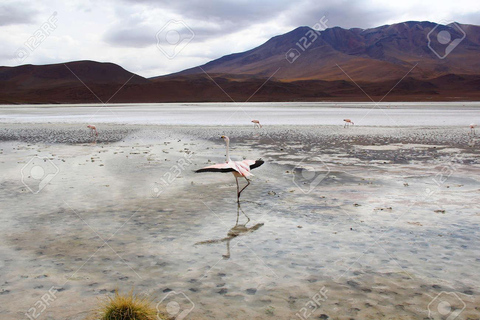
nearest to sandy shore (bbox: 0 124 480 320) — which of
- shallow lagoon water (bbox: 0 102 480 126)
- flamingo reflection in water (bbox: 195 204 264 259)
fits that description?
flamingo reflection in water (bbox: 195 204 264 259)

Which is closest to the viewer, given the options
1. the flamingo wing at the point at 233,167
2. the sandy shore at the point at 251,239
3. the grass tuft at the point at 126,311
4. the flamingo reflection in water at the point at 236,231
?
the grass tuft at the point at 126,311

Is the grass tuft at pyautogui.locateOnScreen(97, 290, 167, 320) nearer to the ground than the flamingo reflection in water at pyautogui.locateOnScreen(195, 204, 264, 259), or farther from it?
farther from it

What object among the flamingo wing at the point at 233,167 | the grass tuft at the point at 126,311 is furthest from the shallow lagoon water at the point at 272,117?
the grass tuft at the point at 126,311

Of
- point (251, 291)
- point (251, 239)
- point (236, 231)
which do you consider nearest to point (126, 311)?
point (251, 291)

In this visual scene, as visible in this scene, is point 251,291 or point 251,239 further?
point 251,239

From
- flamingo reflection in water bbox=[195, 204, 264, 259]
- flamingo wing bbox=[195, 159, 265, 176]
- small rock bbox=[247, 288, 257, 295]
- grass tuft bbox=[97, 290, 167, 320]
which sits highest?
flamingo wing bbox=[195, 159, 265, 176]

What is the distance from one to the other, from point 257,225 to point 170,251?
5.78 ft

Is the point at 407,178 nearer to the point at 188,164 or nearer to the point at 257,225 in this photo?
the point at 257,225

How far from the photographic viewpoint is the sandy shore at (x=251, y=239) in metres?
4.52

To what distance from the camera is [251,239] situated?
645cm

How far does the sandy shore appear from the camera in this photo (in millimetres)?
4516

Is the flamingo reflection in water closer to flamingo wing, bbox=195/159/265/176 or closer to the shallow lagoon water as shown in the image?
flamingo wing, bbox=195/159/265/176

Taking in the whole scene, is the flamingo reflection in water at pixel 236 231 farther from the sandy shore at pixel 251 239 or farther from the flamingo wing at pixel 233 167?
the flamingo wing at pixel 233 167

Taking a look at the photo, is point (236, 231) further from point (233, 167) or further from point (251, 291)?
point (251, 291)
